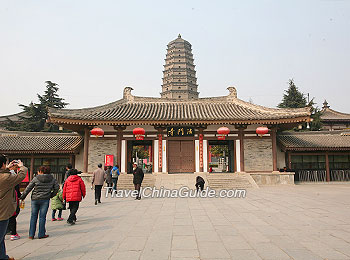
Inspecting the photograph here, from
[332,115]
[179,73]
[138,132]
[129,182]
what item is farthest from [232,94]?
[179,73]

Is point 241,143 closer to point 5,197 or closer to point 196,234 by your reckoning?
point 196,234

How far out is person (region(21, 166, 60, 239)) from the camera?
4.68 metres

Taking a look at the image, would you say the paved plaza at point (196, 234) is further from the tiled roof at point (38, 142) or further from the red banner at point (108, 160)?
the tiled roof at point (38, 142)

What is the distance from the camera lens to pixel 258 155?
15.4 m

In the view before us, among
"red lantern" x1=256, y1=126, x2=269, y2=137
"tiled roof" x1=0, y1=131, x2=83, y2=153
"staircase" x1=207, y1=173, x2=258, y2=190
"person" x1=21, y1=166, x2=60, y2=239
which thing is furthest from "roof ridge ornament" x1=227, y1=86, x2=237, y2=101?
"person" x1=21, y1=166, x2=60, y2=239

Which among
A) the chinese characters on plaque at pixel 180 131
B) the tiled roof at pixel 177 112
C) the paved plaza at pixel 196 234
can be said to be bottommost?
the paved plaza at pixel 196 234

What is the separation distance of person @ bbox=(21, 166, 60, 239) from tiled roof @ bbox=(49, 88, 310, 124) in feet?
31.7

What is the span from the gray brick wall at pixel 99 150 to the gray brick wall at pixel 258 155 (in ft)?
28.0

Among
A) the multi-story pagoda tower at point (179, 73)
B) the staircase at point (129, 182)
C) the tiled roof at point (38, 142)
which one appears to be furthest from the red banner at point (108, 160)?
the multi-story pagoda tower at point (179, 73)

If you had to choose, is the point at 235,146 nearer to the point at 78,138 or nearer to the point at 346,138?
the point at 346,138

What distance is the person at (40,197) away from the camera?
468 cm

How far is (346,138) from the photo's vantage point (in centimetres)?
1777

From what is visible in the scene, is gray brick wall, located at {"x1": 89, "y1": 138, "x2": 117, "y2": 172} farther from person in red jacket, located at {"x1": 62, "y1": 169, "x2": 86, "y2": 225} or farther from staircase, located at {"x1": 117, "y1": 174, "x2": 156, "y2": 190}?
person in red jacket, located at {"x1": 62, "y1": 169, "x2": 86, "y2": 225}

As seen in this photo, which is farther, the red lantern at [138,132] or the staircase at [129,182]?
the red lantern at [138,132]
